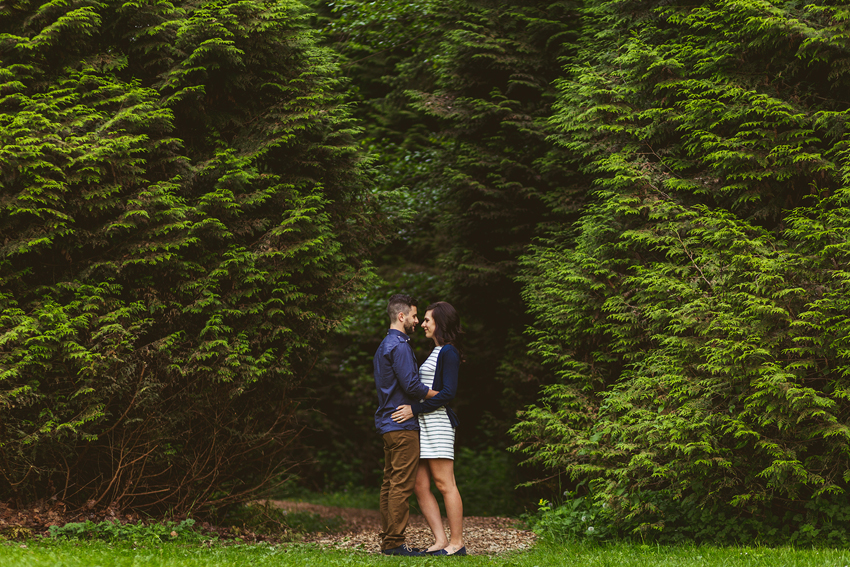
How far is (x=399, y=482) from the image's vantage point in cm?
581

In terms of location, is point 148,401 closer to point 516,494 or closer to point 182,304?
point 182,304

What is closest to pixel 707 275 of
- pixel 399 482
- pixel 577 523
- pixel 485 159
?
pixel 577 523

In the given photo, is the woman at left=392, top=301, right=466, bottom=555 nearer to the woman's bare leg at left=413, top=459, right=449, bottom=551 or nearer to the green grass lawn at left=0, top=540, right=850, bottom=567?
the woman's bare leg at left=413, top=459, right=449, bottom=551

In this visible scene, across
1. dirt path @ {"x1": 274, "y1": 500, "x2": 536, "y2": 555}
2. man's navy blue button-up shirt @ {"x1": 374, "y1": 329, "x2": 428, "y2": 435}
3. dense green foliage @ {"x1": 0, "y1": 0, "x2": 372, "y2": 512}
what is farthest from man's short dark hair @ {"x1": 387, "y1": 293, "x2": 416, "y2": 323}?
dirt path @ {"x1": 274, "y1": 500, "x2": 536, "y2": 555}

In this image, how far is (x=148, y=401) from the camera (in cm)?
630

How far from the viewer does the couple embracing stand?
5812 mm

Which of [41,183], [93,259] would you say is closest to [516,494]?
[93,259]

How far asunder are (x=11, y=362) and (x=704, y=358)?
19.2ft

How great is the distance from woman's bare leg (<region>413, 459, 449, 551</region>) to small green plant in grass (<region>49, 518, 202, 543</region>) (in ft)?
6.56

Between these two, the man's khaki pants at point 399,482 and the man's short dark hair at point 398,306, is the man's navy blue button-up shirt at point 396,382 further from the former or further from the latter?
the man's short dark hair at point 398,306

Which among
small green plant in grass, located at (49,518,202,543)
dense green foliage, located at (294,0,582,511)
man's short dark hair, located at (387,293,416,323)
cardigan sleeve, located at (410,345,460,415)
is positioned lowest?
small green plant in grass, located at (49,518,202,543)

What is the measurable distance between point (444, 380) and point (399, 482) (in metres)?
0.92

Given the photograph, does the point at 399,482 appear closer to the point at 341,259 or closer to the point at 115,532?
the point at 115,532

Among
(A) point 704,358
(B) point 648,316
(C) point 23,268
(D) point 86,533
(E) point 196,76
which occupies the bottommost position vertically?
(D) point 86,533
